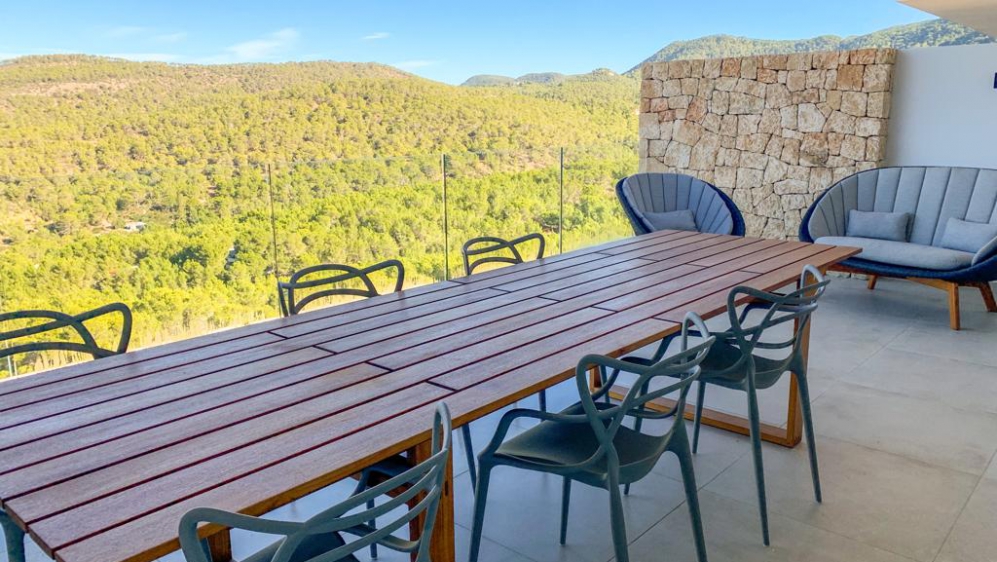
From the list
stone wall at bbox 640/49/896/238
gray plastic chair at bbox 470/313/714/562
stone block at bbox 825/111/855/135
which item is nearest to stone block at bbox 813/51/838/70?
stone wall at bbox 640/49/896/238

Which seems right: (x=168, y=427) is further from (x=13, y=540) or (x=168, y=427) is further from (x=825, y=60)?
(x=825, y=60)

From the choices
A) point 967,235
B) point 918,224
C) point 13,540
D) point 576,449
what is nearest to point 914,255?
point 967,235

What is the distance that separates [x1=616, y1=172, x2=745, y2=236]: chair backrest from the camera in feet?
18.1

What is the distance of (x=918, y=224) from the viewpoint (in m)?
5.46

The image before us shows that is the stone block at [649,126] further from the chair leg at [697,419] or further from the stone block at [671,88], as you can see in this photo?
the chair leg at [697,419]

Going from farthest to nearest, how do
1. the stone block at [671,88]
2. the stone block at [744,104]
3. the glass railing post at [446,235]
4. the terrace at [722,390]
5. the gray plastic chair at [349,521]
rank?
the stone block at [671,88]
the stone block at [744,104]
the glass railing post at [446,235]
the terrace at [722,390]
the gray plastic chair at [349,521]

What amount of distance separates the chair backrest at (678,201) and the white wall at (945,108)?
152 centimetres

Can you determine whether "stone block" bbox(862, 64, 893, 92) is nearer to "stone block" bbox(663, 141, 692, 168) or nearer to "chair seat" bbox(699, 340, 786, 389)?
"stone block" bbox(663, 141, 692, 168)

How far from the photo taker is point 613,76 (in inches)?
856

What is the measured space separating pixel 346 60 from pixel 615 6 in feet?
26.5

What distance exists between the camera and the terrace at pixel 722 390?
2.02m

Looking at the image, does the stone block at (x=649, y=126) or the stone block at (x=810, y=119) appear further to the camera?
the stone block at (x=649, y=126)

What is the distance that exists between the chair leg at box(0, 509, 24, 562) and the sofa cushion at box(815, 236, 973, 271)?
15.3 feet

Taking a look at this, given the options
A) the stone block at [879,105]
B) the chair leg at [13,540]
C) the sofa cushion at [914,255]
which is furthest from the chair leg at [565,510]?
the stone block at [879,105]
